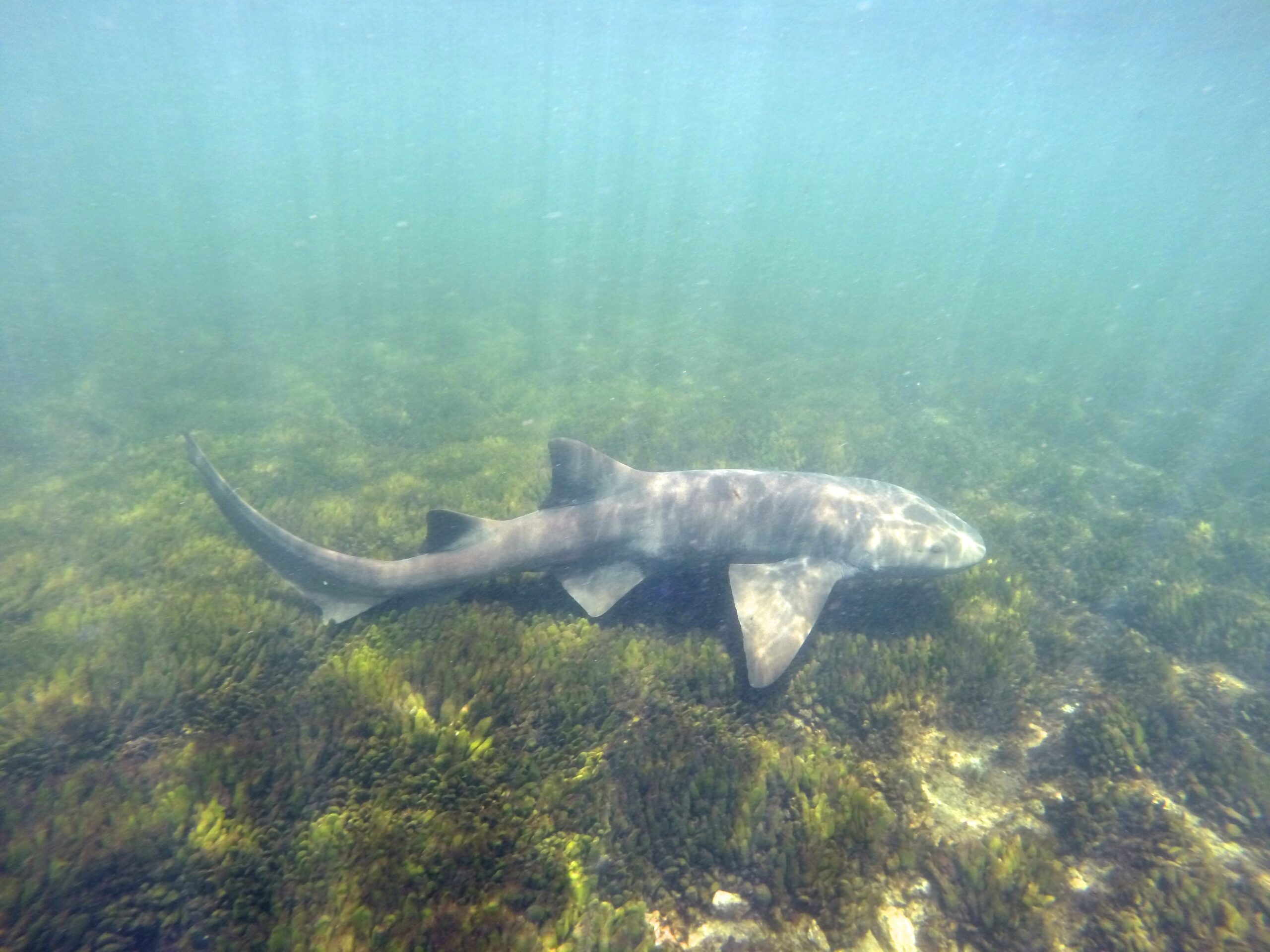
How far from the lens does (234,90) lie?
409ft

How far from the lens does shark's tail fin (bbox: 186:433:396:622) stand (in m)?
6.22

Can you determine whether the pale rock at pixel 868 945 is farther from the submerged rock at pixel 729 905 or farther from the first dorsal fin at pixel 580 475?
the first dorsal fin at pixel 580 475

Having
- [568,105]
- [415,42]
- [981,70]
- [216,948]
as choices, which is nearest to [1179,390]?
[216,948]

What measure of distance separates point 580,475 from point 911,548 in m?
4.09

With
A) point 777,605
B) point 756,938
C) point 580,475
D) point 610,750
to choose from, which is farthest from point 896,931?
Answer: point 580,475

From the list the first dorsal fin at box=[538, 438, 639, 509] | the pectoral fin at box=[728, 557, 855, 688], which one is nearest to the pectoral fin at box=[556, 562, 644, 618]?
the first dorsal fin at box=[538, 438, 639, 509]

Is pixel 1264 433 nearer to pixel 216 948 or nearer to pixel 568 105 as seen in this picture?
pixel 216 948

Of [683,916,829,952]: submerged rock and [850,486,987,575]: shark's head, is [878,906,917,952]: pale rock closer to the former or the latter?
[683,916,829,952]: submerged rock

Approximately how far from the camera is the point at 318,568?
6.37 meters

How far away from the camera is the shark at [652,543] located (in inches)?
251

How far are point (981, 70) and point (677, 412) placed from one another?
205 ft

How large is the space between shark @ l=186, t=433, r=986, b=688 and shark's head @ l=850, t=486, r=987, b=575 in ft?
0.05

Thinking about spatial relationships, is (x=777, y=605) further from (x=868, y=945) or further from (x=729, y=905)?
(x=868, y=945)

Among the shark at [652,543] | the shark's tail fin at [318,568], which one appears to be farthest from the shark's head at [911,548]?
the shark's tail fin at [318,568]
